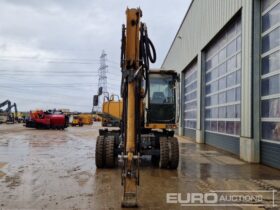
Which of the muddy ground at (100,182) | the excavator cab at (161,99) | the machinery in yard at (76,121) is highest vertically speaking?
the excavator cab at (161,99)

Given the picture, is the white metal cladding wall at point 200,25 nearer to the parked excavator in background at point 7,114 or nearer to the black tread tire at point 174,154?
the black tread tire at point 174,154

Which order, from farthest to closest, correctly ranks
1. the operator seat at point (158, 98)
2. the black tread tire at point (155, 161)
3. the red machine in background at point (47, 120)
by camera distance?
the red machine in background at point (47, 120) → the operator seat at point (158, 98) → the black tread tire at point (155, 161)

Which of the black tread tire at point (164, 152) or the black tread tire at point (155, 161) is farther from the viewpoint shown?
the black tread tire at point (155, 161)

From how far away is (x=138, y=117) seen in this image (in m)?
8.48

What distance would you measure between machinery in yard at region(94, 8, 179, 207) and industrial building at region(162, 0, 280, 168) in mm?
2806

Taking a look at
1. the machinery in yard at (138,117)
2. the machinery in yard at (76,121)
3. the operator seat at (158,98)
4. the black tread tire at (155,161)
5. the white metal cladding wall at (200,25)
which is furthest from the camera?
the machinery in yard at (76,121)

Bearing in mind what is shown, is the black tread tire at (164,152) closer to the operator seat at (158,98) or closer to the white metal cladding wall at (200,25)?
the operator seat at (158,98)

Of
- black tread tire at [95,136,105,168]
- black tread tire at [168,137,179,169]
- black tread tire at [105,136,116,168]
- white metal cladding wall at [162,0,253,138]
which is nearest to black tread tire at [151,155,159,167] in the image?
black tread tire at [168,137,179,169]

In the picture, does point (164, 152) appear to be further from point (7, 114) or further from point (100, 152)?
point (7, 114)

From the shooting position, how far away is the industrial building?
13023 millimetres

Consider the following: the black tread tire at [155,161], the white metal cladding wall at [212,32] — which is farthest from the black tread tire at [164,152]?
the white metal cladding wall at [212,32]

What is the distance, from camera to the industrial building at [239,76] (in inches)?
513

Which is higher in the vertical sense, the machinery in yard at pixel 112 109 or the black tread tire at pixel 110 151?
the machinery in yard at pixel 112 109

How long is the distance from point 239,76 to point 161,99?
4393 mm
